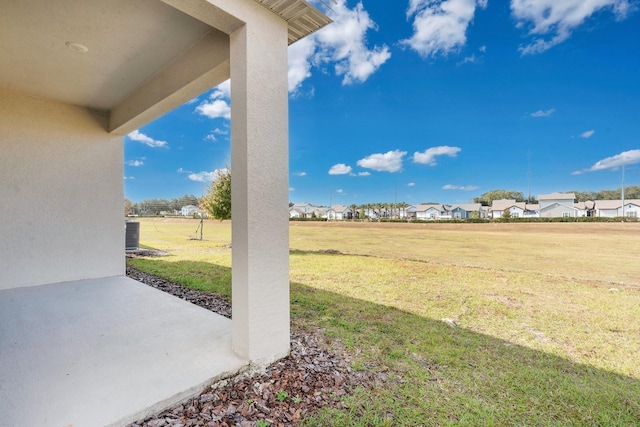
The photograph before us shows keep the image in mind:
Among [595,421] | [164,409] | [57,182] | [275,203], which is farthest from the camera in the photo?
[57,182]

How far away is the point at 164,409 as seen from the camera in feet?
5.66

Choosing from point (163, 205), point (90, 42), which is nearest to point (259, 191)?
point (90, 42)

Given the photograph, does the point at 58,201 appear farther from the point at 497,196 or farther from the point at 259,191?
the point at 497,196

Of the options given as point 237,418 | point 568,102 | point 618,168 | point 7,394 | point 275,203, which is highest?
point 568,102

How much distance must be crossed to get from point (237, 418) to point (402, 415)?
1.08m

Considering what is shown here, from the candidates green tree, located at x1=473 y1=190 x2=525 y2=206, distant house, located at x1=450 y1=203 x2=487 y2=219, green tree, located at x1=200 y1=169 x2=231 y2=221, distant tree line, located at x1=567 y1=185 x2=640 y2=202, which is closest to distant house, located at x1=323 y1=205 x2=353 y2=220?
distant house, located at x1=450 y1=203 x2=487 y2=219

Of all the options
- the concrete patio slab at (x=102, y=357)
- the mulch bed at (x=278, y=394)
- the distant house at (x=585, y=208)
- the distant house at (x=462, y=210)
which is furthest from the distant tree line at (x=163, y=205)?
the distant house at (x=585, y=208)

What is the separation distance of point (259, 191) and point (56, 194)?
478cm

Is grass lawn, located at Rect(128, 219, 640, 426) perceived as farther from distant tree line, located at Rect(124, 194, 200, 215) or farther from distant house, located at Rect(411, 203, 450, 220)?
distant house, located at Rect(411, 203, 450, 220)

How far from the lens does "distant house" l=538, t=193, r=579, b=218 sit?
41.2 m

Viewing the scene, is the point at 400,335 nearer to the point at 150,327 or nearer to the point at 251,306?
the point at 251,306

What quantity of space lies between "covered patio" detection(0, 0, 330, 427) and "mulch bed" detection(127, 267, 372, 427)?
0.10 metres

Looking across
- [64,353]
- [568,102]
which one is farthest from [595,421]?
[568,102]

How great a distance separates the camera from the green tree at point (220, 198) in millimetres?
12562
